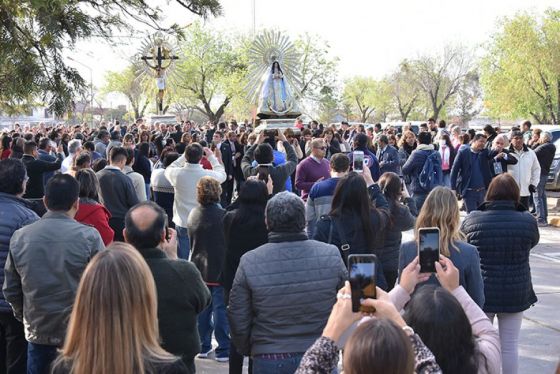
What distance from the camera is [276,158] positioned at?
1052 cm

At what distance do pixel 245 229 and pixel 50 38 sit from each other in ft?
6.58

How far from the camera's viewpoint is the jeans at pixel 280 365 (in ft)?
13.9

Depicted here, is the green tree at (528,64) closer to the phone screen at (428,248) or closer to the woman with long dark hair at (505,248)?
the woman with long dark hair at (505,248)

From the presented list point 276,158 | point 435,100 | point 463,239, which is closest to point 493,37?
point 435,100

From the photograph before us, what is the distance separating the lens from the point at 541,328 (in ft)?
25.4

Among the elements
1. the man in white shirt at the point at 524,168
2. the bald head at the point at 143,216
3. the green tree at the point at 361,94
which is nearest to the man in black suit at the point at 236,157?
the man in white shirt at the point at 524,168

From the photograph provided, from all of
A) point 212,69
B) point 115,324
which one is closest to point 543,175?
point 115,324

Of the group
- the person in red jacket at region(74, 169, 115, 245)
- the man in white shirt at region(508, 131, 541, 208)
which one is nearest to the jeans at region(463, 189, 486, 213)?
the man in white shirt at region(508, 131, 541, 208)

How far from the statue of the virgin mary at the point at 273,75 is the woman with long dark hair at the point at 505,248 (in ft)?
33.8

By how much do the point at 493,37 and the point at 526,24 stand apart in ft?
10.2

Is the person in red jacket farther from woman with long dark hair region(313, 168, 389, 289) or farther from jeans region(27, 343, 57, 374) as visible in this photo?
woman with long dark hair region(313, 168, 389, 289)

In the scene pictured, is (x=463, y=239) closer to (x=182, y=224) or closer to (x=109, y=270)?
(x=109, y=270)

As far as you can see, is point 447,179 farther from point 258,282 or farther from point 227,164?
point 258,282

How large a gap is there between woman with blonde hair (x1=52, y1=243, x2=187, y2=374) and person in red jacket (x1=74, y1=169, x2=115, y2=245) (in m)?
3.08
